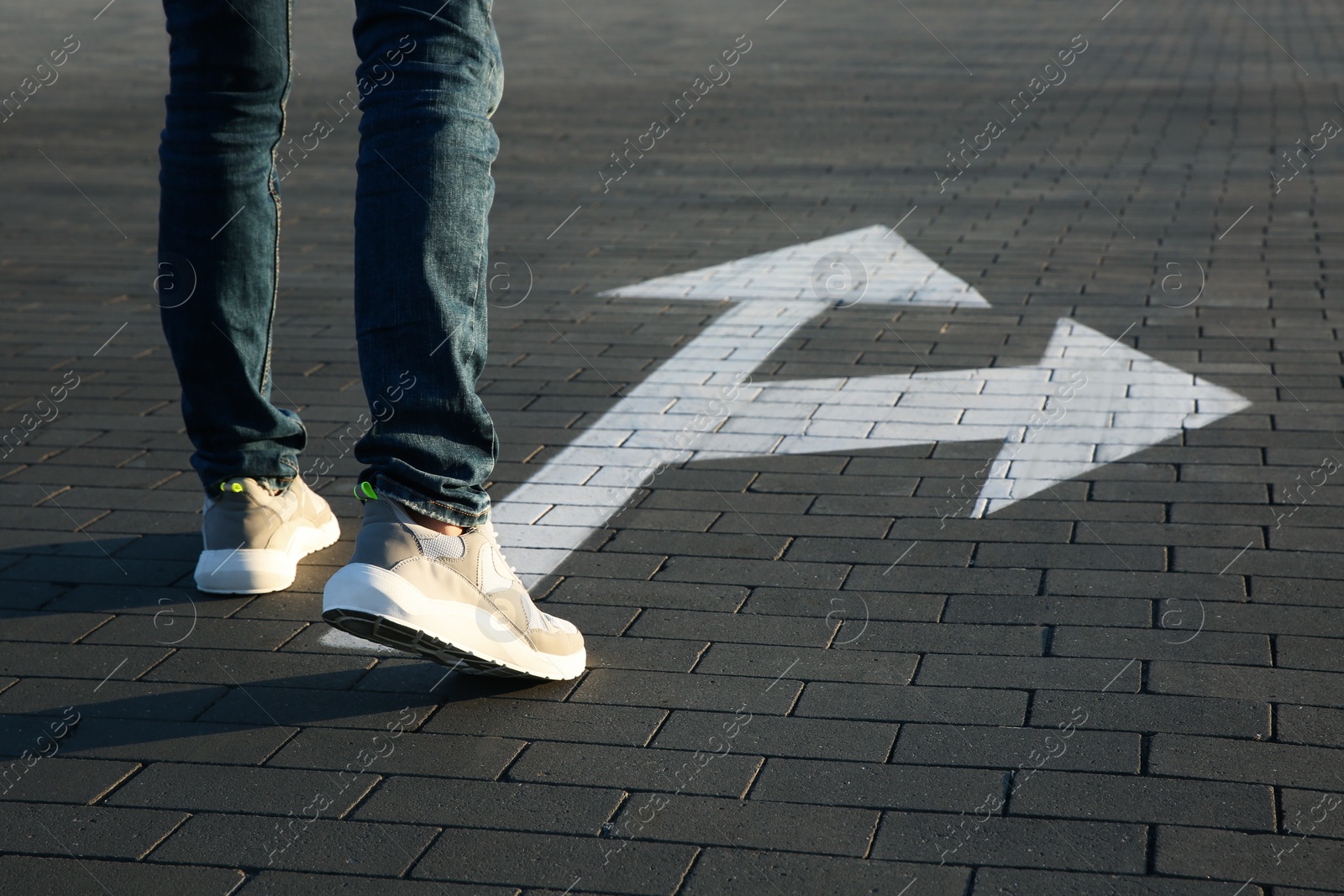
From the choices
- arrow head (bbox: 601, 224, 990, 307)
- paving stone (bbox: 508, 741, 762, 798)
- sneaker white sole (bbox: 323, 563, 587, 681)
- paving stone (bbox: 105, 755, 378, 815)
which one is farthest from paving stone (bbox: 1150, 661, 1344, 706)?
arrow head (bbox: 601, 224, 990, 307)

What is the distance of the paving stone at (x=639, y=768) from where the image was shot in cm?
223

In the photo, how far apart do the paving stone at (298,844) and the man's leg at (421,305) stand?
318 millimetres

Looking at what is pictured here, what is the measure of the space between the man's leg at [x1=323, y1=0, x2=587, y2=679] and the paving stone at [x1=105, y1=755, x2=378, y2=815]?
25 cm

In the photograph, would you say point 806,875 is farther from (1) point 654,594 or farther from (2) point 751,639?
(1) point 654,594

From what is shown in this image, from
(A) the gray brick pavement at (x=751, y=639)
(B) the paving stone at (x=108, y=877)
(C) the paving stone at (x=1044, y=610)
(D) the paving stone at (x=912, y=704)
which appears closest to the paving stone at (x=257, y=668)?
(A) the gray brick pavement at (x=751, y=639)

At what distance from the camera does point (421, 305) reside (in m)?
2.31

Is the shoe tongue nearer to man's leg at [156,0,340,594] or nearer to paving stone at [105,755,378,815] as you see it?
man's leg at [156,0,340,594]

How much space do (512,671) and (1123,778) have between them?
42.1 inches

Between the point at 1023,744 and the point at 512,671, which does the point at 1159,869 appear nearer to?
the point at 1023,744

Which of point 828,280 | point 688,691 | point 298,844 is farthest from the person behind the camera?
point 828,280

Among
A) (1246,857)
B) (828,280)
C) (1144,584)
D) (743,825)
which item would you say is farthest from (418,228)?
(828,280)

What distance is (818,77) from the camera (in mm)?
13914

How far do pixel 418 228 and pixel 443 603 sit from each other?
63 centimetres

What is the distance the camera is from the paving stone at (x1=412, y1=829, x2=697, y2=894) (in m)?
1.98
